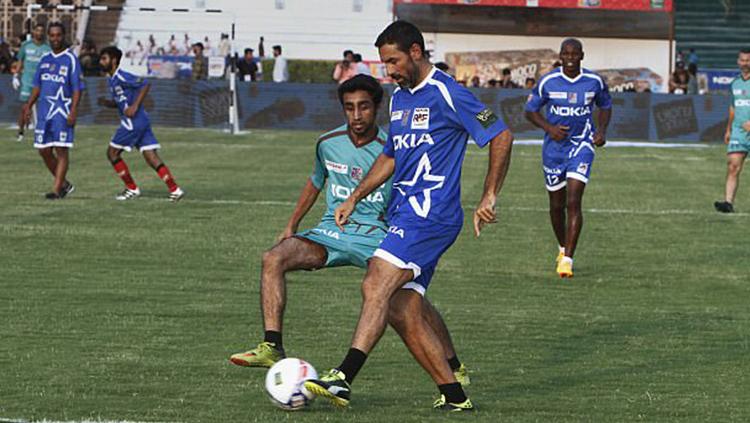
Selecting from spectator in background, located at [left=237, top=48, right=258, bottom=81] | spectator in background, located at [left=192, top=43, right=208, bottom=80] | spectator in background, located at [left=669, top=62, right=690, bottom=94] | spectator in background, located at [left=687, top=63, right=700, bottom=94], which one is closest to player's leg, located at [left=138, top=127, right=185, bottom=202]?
spectator in background, located at [left=192, top=43, right=208, bottom=80]

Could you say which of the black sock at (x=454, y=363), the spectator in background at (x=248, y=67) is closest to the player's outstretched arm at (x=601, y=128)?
the black sock at (x=454, y=363)

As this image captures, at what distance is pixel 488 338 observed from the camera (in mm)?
10211

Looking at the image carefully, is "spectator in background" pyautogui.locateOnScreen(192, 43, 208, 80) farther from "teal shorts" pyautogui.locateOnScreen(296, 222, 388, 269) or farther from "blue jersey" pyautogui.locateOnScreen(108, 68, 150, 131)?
"teal shorts" pyautogui.locateOnScreen(296, 222, 388, 269)

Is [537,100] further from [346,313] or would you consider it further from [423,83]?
[423,83]

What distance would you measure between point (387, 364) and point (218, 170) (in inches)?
623

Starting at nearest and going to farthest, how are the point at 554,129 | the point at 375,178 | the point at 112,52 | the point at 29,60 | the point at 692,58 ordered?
the point at 375,178
the point at 554,129
the point at 112,52
the point at 29,60
the point at 692,58

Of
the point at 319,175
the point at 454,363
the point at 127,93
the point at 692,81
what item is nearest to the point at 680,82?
the point at 692,81

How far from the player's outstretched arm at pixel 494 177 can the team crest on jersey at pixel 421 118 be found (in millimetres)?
335

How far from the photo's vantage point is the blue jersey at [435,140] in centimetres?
762

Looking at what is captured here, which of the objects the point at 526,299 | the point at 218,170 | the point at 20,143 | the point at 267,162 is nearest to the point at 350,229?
the point at 526,299

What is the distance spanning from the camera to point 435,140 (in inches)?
302

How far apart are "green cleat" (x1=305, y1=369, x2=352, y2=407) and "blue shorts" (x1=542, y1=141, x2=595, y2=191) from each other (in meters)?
6.99

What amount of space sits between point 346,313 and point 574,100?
13.3 feet

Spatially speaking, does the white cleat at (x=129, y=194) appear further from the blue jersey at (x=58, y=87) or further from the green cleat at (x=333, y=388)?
the green cleat at (x=333, y=388)
